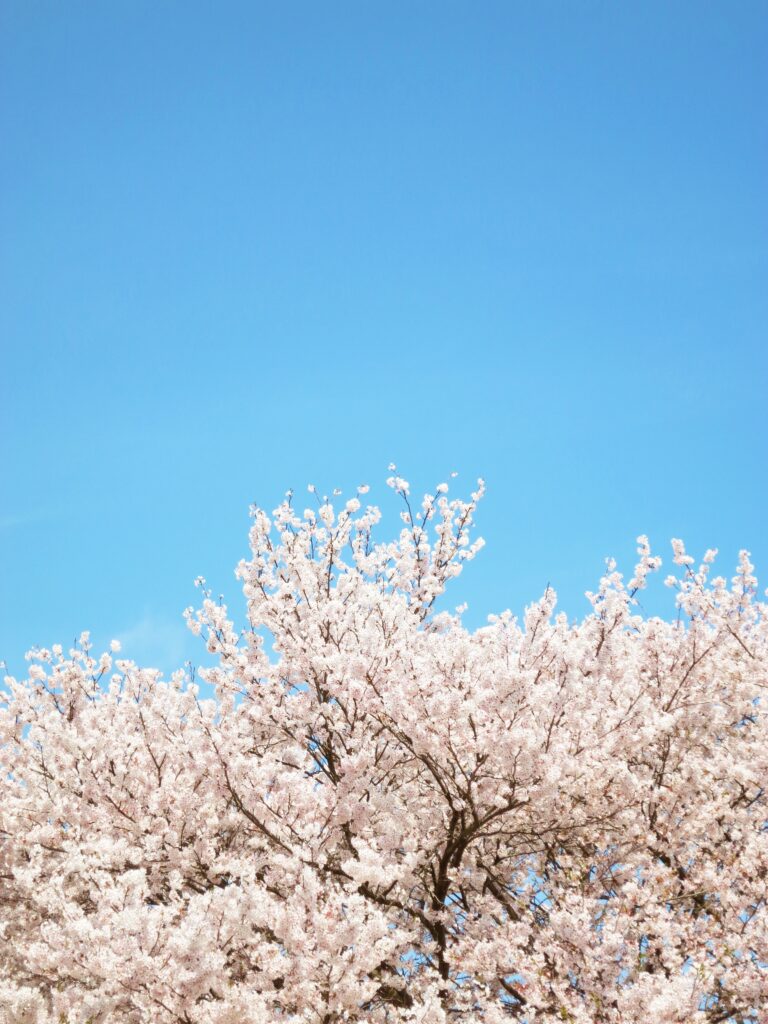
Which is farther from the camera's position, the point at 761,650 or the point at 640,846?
the point at 761,650

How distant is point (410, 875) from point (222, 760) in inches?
95.8

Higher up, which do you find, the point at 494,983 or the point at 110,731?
the point at 110,731

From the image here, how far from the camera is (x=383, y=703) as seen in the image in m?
8.72

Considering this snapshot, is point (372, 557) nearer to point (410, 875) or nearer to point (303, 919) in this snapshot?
point (410, 875)

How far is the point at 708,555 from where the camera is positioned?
13.1 meters

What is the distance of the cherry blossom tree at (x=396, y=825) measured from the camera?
7004 millimetres

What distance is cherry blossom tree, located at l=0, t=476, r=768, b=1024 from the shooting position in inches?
276

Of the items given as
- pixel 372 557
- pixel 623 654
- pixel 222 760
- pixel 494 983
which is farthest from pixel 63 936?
pixel 623 654

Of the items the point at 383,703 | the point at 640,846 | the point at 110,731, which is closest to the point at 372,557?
the point at 383,703

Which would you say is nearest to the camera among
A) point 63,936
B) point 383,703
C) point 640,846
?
point 63,936

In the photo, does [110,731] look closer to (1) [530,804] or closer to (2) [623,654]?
(1) [530,804]

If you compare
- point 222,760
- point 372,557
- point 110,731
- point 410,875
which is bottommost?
point 410,875

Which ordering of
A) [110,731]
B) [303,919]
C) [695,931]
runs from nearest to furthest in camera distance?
[303,919] → [695,931] → [110,731]

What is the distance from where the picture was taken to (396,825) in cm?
841
